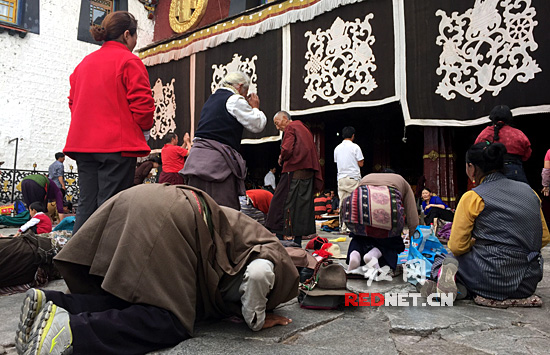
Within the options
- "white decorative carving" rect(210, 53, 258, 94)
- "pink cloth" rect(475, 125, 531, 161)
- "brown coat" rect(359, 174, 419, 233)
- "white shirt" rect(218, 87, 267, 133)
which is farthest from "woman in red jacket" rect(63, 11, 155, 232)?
"white decorative carving" rect(210, 53, 258, 94)

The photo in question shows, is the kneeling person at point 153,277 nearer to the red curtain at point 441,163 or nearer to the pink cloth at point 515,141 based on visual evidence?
the pink cloth at point 515,141

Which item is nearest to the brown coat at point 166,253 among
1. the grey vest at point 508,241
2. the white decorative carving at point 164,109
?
the grey vest at point 508,241

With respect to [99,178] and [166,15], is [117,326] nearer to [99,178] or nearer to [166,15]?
[99,178]

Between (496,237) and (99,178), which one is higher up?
(99,178)

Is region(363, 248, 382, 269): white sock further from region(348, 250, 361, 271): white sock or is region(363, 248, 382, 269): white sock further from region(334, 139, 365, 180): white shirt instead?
region(334, 139, 365, 180): white shirt

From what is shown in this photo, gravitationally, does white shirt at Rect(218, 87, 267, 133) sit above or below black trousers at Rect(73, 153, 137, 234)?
above

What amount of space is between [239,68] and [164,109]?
94.7 inches

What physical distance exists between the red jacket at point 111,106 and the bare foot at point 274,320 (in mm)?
1393

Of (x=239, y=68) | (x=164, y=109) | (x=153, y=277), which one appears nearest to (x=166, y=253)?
(x=153, y=277)

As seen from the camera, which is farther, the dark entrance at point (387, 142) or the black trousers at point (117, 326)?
the dark entrance at point (387, 142)

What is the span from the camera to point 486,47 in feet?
16.6

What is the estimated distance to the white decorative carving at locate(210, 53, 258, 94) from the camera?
773 centimetres

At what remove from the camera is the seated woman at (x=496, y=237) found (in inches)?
88.7

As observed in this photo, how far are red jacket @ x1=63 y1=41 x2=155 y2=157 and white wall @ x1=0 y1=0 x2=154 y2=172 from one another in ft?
33.1
